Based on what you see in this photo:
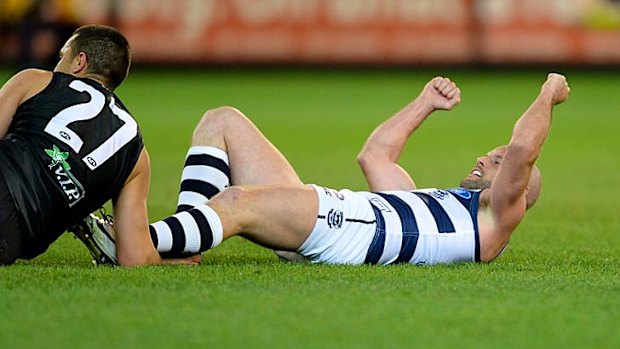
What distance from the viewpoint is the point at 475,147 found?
13.1 metres

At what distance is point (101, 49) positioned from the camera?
5730 mm

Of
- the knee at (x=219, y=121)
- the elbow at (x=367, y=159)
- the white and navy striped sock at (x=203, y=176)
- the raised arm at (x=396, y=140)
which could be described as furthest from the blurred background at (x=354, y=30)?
the white and navy striped sock at (x=203, y=176)

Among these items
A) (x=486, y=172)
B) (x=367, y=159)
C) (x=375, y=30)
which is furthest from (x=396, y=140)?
(x=375, y=30)

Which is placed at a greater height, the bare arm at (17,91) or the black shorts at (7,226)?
the bare arm at (17,91)

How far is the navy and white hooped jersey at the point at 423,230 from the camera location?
5891 millimetres

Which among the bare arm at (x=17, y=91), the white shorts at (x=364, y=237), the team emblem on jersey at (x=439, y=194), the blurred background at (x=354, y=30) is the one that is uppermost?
the bare arm at (x=17, y=91)

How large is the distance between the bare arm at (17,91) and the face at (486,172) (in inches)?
78.8

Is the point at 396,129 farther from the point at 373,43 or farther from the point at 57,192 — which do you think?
the point at 373,43

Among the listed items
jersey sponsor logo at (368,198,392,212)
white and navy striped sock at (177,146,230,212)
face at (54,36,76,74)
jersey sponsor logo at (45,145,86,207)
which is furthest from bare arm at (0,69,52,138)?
jersey sponsor logo at (368,198,392,212)

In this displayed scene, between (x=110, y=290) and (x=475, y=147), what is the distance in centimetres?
846

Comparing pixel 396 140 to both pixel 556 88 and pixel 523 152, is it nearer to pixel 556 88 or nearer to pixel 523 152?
pixel 556 88

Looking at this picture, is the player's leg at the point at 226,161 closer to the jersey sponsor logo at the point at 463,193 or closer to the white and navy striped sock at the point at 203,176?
the white and navy striped sock at the point at 203,176

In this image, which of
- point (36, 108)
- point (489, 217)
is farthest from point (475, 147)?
point (36, 108)

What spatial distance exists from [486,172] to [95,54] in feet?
6.18
